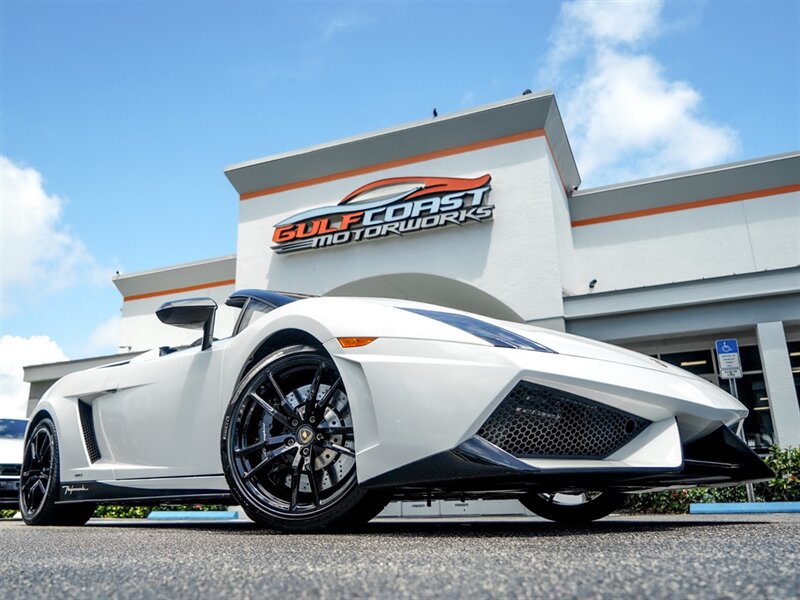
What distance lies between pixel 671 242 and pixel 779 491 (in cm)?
588

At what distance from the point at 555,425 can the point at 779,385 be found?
9.62 metres

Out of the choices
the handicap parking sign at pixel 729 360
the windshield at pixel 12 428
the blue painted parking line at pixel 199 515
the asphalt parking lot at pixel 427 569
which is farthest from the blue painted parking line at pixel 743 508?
the windshield at pixel 12 428

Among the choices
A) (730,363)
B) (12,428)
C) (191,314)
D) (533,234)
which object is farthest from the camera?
(533,234)

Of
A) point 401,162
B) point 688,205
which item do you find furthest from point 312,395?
point 688,205

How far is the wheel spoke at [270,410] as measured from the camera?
271 centimetres

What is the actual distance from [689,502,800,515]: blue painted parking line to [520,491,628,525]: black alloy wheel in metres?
4.72

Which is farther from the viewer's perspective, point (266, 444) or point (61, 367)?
point (61, 367)

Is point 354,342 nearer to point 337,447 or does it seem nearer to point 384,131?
point 337,447

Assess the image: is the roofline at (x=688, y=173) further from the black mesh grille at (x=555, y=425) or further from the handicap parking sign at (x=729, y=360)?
the black mesh grille at (x=555, y=425)

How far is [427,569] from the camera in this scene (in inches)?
55.2

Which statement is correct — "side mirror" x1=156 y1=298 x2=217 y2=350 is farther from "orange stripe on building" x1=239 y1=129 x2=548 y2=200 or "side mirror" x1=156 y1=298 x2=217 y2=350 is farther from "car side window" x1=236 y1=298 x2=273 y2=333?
"orange stripe on building" x1=239 y1=129 x2=548 y2=200

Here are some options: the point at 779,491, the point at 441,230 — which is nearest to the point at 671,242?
the point at 441,230

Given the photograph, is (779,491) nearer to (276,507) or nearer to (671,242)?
(671,242)

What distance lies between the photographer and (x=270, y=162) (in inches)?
582
